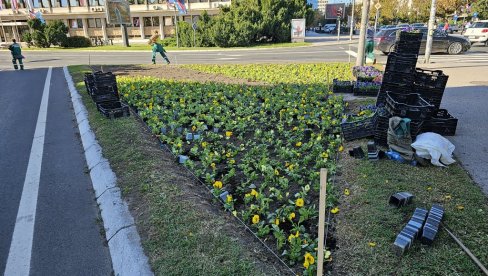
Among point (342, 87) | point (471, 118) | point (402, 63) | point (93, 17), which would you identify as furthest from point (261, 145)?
point (93, 17)

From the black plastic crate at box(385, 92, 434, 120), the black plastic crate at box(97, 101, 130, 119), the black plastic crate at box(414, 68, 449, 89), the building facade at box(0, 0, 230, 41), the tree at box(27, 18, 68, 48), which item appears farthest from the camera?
the building facade at box(0, 0, 230, 41)

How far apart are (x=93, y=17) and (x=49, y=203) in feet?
190

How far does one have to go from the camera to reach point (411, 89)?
7410mm

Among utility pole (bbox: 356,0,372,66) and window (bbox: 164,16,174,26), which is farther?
window (bbox: 164,16,174,26)

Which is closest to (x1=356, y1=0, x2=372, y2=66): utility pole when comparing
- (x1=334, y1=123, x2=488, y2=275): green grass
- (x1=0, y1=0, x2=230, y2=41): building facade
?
(x1=334, y1=123, x2=488, y2=275): green grass

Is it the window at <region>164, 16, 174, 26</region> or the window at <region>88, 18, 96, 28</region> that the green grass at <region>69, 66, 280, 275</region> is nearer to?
the window at <region>164, 16, 174, 26</region>

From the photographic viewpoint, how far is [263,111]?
8.39 m

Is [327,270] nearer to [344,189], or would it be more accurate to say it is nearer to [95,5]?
[344,189]

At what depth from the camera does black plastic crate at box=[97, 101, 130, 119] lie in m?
8.12

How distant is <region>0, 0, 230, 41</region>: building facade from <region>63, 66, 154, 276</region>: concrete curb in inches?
1997

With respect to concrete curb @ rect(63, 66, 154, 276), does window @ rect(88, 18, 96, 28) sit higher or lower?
higher

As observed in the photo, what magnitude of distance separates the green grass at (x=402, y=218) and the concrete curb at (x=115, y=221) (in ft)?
6.60

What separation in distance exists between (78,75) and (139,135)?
36.0ft

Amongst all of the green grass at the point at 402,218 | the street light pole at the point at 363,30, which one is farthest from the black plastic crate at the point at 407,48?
the street light pole at the point at 363,30
